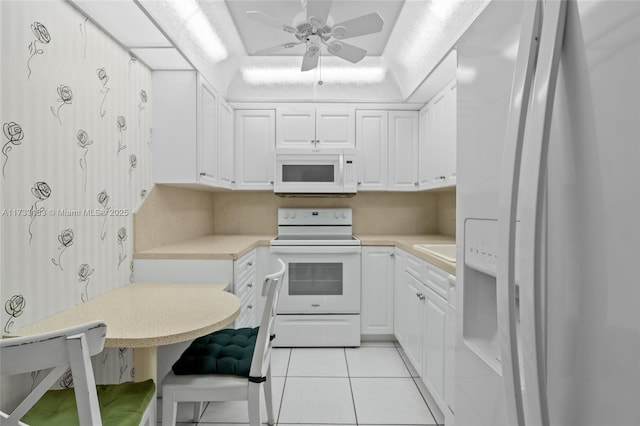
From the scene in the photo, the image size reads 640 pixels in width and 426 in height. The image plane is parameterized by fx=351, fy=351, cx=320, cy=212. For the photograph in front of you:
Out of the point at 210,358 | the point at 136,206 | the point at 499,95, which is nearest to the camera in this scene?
the point at 499,95

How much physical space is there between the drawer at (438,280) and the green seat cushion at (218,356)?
103cm

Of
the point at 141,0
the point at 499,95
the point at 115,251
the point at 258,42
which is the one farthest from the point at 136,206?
the point at 499,95

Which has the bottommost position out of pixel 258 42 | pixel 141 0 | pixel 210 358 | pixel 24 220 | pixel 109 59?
pixel 210 358

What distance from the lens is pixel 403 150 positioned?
133 inches

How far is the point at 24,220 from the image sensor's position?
52.6 inches

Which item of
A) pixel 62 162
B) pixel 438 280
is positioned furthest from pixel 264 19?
pixel 438 280

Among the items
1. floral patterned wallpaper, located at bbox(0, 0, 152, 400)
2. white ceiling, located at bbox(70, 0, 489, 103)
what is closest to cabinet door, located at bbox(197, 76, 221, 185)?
white ceiling, located at bbox(70, 0, 489, 103)

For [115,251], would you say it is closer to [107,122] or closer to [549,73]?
[107,122]

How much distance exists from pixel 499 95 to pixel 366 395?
206 centimetres

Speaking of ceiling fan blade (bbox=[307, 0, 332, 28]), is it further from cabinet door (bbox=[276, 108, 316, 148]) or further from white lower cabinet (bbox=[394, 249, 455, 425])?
white lower cabinet (bbox=[394, 249, 455, 425])

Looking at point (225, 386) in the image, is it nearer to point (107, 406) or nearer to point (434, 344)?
point (107, 406)

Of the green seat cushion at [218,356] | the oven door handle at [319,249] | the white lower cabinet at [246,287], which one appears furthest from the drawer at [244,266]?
the green seat cushion at [218,356]

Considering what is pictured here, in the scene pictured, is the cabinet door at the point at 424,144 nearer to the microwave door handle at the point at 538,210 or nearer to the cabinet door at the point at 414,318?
the cabinet door at the point at 414,318

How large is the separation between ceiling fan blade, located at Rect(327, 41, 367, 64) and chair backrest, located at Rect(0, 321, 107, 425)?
2.03m
